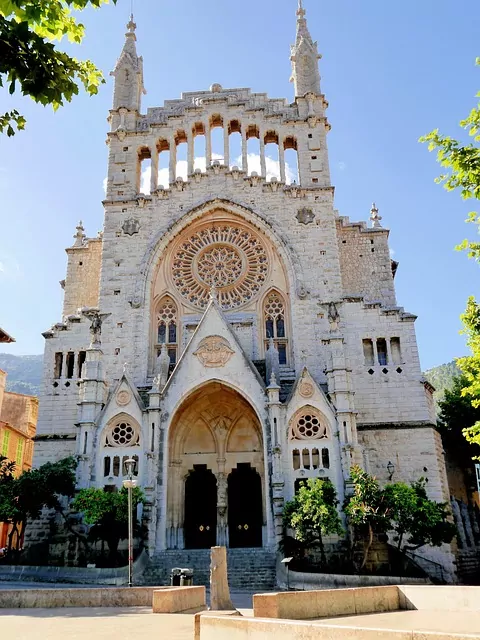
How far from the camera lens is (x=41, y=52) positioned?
21.7ft

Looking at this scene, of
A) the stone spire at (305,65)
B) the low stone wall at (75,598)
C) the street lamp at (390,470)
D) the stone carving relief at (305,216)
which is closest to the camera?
the low stone wall at (75,598)

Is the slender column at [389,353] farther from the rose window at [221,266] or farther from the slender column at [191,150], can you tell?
the slender column at [191,150]

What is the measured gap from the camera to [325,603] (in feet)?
36.8

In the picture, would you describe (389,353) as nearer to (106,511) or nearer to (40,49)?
(106,511)

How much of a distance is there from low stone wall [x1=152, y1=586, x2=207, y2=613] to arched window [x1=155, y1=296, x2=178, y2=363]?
19017 mm

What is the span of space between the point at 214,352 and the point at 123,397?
4723 millimetres

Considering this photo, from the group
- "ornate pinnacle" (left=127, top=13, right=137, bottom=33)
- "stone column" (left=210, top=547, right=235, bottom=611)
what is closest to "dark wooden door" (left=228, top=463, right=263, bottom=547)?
"stone column" (left=210, top=547, right=235, bottom=611)

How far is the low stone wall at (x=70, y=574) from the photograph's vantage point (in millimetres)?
21312

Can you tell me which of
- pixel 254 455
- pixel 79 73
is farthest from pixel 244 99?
pixel 79 73

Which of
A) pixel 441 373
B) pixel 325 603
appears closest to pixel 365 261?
pixel 325 603

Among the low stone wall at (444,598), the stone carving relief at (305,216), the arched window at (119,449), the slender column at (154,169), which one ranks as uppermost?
the slender column at (154,169)

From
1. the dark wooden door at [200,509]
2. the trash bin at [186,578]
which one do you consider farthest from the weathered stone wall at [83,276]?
the trash bin at [186,578]

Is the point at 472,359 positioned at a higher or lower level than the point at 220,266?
lower

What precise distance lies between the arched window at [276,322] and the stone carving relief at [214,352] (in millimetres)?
4120
